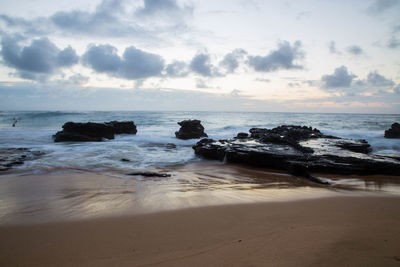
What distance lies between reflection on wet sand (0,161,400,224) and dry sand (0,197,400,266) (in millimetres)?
448

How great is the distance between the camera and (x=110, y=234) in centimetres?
270

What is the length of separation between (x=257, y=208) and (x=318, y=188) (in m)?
2.30

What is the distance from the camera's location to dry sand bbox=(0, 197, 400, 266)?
83.1 inches

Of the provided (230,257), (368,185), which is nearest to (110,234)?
(230,257)

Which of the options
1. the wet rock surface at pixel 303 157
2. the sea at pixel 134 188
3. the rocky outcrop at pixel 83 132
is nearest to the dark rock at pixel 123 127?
the rocky outcrop at pixel 83 132

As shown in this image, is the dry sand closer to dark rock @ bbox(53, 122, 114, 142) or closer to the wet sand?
the wet sand

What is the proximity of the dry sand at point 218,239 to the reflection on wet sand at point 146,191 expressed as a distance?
448 mm

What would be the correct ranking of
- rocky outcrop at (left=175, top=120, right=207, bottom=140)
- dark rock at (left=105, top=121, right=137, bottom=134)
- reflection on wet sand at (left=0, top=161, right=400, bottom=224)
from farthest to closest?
dark rock at (left=105, top=121, right=137, bottom=134) < rocky outcrop at (left=175, top=120, right=207, bottom=140) < reflection on wet sand at (left=0, top=161, right=400, bottom=224)

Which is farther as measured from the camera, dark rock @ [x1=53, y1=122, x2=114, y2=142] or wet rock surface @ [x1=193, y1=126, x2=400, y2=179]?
dark rock @ [x1=53, y1=122, x2=114, y2=142]

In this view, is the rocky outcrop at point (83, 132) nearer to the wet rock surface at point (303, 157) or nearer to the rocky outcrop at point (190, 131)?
the rocky outcrop at point (190, 131)

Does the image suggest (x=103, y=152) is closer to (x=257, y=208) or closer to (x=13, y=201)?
(x=13, y=201)

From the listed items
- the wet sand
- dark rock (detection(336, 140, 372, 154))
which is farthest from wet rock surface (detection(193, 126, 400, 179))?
the wet sand

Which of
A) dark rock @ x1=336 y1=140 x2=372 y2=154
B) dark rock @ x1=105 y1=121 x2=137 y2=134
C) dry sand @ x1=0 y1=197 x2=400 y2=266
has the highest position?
dark rock @ x1=105 y1=121 x2=137 y2=134

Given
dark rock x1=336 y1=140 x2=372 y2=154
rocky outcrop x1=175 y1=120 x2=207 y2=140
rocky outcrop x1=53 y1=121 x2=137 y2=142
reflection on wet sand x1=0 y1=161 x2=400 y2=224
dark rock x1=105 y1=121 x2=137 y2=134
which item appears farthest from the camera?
dark rock x1=105 y1=121 x2=137 y2=134
